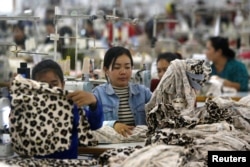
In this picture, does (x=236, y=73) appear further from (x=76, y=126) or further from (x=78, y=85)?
(x=76, y=126)

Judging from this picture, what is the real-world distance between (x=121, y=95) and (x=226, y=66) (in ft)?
10.6

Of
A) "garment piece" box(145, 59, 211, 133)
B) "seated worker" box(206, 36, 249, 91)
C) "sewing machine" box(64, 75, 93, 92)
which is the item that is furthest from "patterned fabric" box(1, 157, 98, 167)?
"seated worker" box(206, 36, 249, 91)

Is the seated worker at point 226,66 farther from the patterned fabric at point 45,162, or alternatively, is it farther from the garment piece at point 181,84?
the patterned fabric at point 45,162

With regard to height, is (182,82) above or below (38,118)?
above

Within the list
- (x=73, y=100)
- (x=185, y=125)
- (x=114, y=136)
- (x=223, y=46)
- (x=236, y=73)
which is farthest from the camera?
(x=223, y=46)

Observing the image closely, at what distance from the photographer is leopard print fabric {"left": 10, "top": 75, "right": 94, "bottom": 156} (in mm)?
3672

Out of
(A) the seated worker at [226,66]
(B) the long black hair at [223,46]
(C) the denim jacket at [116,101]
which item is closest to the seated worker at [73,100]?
(C) the denim jacket at [116,101]

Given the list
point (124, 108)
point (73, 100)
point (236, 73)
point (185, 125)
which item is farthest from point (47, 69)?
point (236, 73)

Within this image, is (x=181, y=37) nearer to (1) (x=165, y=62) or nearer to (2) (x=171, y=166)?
(1) (x=165, y=62)

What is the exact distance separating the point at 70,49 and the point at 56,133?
3087 millimetres

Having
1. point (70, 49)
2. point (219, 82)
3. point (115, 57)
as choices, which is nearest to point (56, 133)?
point (115, 57)

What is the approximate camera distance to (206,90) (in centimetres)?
685

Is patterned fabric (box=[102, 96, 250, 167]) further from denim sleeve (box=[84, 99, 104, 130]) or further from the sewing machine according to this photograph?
the sewing machine

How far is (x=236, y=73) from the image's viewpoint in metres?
7.75
